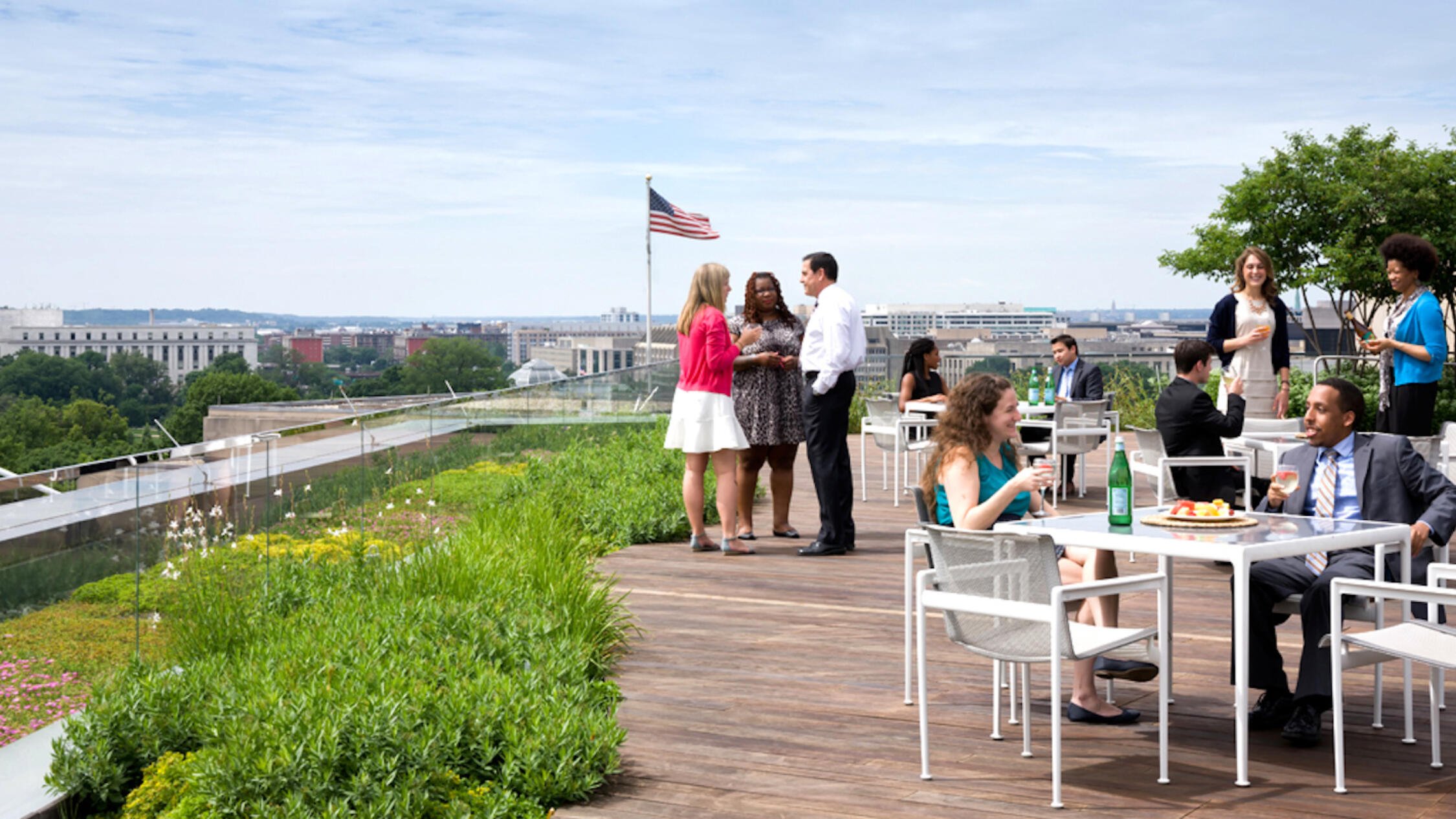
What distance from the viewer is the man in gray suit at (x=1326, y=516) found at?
14.6 feet

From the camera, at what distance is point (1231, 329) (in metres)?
8.27

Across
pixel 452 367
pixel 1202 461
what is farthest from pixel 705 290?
pixel 452 367

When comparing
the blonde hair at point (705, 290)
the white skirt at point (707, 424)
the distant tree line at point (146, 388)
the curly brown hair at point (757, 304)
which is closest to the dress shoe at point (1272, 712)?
the white skirt at point (707, 424)

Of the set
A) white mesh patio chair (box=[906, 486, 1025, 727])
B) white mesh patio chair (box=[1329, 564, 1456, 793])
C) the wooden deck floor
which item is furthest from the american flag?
white mesh patio chair (box=[1329, 564, 1456, 793])

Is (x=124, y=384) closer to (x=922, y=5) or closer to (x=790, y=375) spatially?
(x=922, y=5)

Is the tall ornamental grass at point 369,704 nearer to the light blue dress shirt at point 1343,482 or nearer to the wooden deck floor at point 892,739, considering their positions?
the wooden deck floor at point 892,739

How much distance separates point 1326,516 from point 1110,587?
1.34m

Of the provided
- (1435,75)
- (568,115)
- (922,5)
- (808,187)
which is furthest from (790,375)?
(568,115)

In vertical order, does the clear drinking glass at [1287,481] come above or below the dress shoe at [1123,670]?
above

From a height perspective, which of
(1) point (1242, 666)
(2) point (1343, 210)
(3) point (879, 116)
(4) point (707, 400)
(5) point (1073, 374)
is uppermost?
(3) point (879, 116)

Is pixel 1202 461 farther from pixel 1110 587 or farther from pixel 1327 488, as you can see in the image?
pixel 1110 587

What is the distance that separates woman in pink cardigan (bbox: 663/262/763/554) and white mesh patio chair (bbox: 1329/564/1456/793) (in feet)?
14.7

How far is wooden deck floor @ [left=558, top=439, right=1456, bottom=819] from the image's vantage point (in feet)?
13.1

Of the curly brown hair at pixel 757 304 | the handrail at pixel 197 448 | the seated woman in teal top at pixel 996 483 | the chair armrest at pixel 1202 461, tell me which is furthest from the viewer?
the curly brown hair at pixel 757 304
